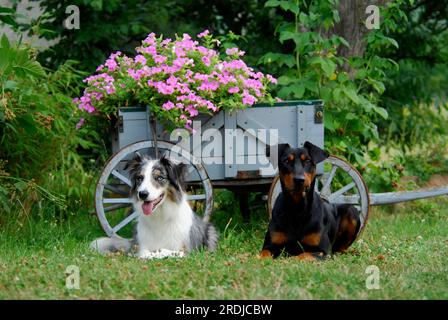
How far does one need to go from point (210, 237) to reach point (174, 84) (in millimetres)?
1282

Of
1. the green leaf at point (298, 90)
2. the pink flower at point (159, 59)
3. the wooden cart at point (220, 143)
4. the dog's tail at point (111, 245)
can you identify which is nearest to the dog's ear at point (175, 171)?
the wooden cart at point (220, 143)

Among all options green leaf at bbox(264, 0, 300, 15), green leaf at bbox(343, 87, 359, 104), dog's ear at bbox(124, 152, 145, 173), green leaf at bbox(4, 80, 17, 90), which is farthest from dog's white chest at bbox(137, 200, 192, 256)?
green leaf at bbox(264, 0, 300, 15)

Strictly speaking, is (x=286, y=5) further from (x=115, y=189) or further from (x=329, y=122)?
(x=115, y=189)

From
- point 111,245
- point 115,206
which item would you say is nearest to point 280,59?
point 115,206

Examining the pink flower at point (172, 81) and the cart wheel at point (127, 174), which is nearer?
the pink flower at point (172, 81)

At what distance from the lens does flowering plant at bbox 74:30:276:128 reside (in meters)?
6.35

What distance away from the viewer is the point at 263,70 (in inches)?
368

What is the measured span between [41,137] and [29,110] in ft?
1.48

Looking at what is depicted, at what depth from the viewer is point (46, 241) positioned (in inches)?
265

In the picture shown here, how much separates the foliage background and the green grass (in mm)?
594

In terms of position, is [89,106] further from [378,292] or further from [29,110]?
[378,292]

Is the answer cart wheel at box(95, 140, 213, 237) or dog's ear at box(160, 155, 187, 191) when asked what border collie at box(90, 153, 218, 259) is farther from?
cart wheel at box(95, 140, 213, 237)

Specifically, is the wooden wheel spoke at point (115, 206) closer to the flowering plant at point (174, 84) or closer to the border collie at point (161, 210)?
the border collie at point (161, 210)

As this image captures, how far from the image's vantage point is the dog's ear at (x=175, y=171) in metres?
6.08
